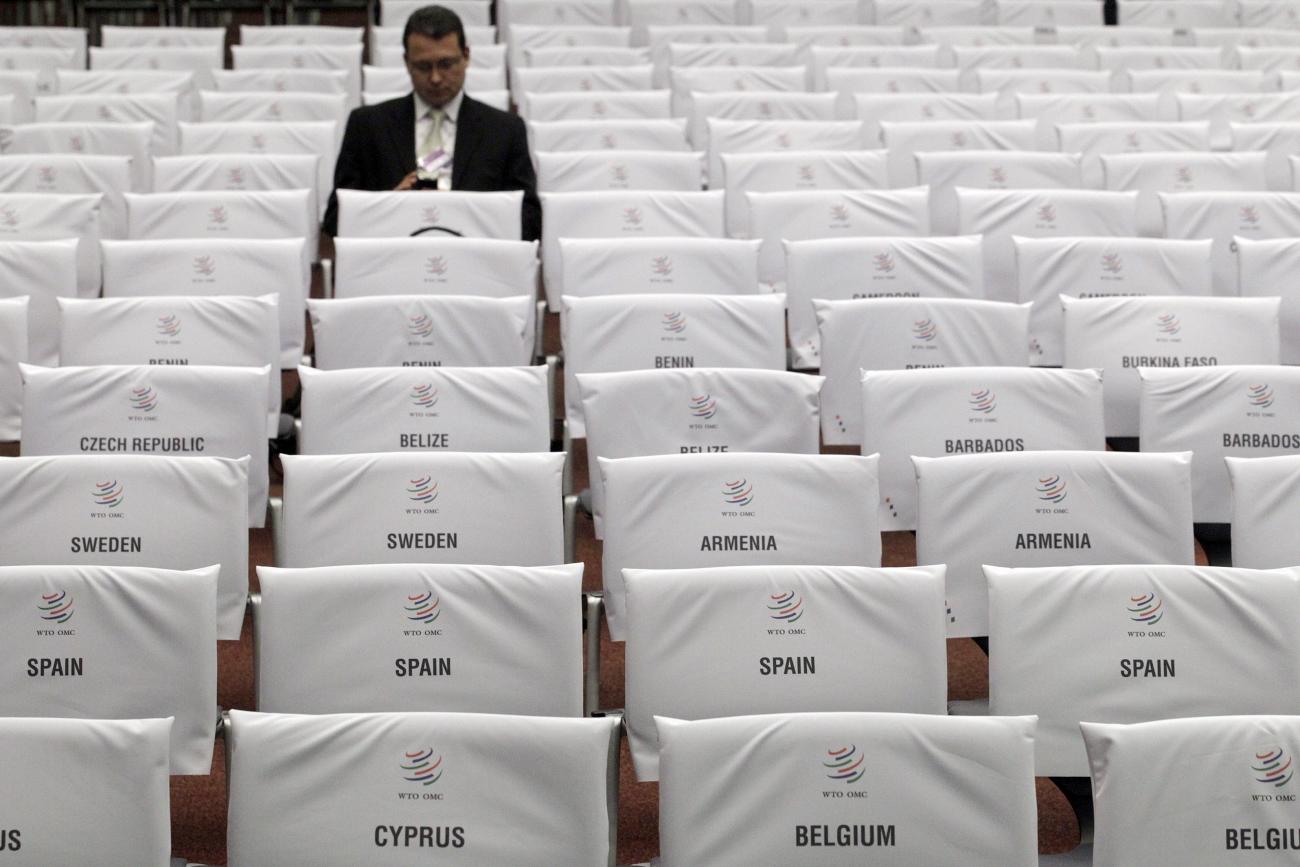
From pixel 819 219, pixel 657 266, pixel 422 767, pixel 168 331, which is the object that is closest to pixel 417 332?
pixel 168 331

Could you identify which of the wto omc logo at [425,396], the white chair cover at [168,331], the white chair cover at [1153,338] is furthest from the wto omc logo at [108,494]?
the white chair cover at [1153,338]

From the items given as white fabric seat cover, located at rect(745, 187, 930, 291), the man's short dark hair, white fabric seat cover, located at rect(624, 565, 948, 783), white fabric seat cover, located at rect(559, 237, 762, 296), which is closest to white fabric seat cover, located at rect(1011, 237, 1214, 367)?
white fabric seat cover, located at rect(745, 187, 930, 291)

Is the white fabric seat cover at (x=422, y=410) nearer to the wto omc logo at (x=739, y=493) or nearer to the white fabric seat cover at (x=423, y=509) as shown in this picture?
the white fabric seat cover at (x=423, y=509)

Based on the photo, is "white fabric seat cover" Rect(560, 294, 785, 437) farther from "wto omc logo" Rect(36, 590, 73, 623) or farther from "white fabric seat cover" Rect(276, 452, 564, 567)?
"wto omc logo" Rect(36, 590, 73, 623)

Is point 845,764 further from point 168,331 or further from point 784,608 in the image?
point 168,331

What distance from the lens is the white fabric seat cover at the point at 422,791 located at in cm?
170

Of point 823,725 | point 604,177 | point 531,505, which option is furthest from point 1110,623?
point 604,177

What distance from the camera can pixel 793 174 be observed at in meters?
4.01

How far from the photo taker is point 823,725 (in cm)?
172

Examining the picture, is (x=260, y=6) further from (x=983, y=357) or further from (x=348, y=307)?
(x=983, y=357)

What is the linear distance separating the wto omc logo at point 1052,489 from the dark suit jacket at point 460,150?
1.69 m

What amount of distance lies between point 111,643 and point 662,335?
1.30 m

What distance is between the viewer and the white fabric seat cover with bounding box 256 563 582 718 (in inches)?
78.0

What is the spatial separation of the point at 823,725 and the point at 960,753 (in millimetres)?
155
